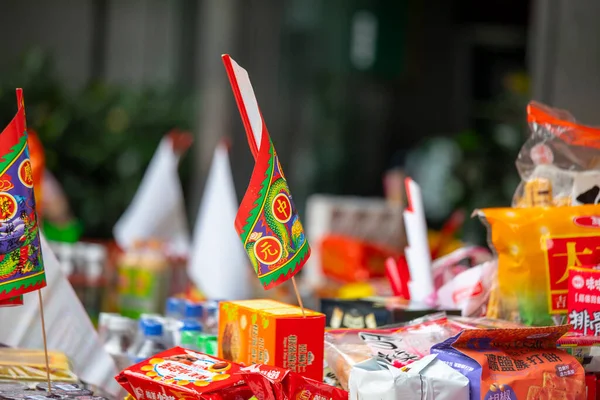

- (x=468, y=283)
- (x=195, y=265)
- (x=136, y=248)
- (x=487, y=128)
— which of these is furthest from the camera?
(x=487, y=128)

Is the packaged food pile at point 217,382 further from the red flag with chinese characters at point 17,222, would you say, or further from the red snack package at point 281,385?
the red flag with chinese characters at point 17,222

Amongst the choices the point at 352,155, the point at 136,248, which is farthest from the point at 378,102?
the point at 136,248

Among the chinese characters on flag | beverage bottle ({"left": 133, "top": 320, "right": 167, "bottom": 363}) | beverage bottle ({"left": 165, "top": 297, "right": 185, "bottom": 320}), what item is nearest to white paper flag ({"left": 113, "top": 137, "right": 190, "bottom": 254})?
beverage bottle ({"left": 165, "top": 297, "right": 185, "bottom": 320})

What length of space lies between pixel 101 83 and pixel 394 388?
963 cm

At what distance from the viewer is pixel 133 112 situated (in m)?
10.5

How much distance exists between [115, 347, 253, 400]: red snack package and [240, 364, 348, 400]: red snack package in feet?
0.15

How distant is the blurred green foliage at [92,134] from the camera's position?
32.5 feet

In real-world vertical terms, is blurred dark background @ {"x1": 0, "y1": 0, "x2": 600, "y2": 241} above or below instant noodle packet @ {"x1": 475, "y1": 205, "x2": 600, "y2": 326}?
above

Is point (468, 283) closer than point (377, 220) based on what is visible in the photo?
Yes

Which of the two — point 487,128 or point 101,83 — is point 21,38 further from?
point 487,128

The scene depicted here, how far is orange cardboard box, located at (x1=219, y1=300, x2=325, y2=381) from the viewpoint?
2.12m

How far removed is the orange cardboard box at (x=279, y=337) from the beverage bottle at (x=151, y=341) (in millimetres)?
396

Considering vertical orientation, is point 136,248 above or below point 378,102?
below

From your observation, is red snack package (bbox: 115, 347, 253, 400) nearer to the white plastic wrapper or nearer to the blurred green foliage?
the white plastic wrapper
